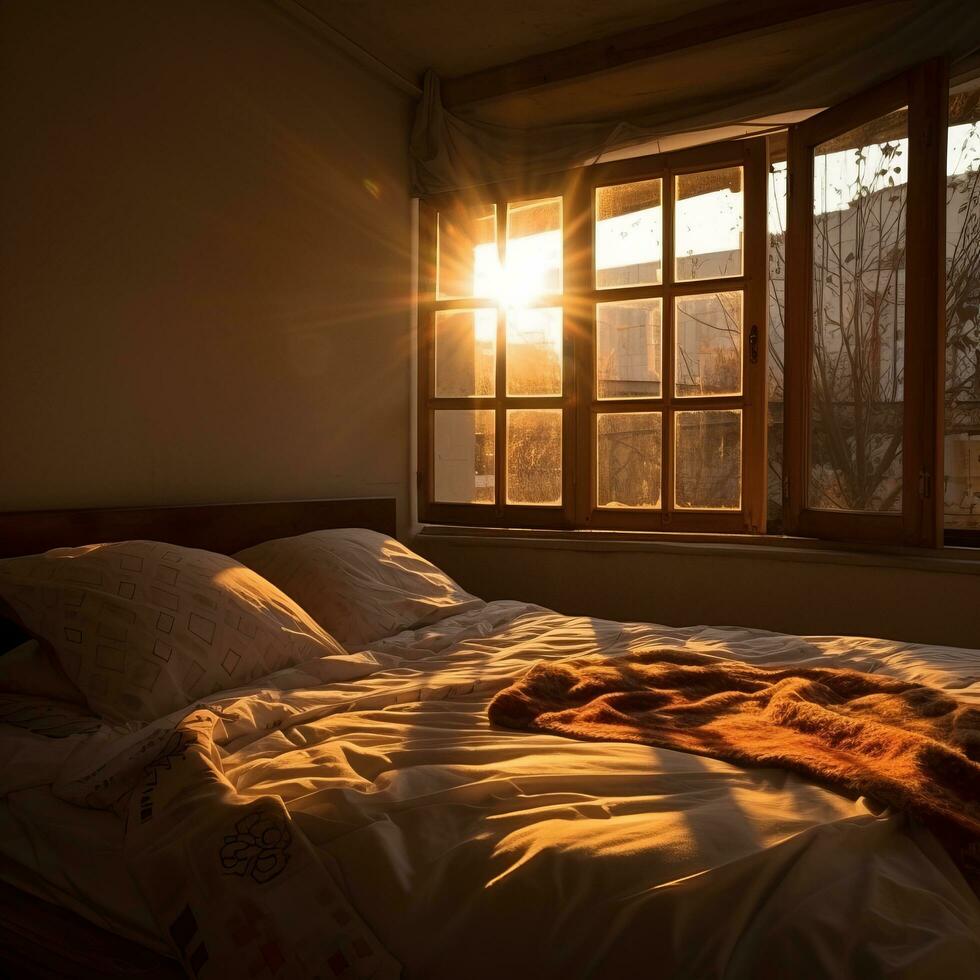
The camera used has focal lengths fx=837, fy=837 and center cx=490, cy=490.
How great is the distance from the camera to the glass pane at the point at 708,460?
306cm

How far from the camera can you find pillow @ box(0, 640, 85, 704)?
4.97 feet

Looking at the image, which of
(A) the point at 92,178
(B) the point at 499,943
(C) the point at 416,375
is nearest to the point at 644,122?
(C) the point at 416,375

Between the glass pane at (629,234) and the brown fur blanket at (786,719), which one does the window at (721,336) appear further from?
the brown fur blanket at (786,719)

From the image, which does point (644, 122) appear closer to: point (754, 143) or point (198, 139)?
point (754, 143)

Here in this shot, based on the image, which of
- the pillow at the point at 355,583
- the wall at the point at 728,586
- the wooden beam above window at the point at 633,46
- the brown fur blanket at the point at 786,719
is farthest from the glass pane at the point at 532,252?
the brown fur blanket at the point at 786,719

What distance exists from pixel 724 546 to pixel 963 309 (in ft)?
3.62

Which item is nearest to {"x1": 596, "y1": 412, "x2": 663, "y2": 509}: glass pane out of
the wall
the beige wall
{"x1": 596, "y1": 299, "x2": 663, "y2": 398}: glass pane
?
{"x1": 596, "y1": 299, "x2": 663, "y2": 398}: glass pane

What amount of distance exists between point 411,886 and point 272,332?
2.10 metres

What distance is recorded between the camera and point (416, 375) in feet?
11.6

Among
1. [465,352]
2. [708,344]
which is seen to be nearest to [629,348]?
[708,344]

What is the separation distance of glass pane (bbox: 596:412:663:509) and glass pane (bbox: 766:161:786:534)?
0.71m

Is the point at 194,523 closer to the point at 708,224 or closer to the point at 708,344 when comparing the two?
the point at 708,344

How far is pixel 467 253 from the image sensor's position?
349cm

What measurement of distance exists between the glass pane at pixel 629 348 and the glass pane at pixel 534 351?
6.9 inches
